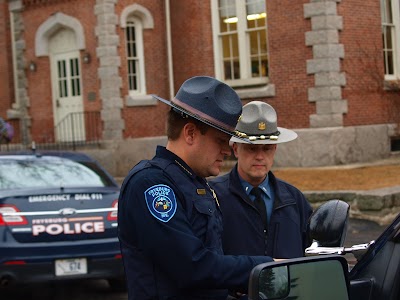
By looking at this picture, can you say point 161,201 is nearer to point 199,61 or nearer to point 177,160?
point 177,160

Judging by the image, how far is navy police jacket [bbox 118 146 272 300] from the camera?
8.87 feet

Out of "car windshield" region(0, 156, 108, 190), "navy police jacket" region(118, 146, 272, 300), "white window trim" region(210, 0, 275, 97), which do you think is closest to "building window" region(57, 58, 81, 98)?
"white window trim" region(210, 0, 275, 97)

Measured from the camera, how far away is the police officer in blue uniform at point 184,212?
2.71 meters

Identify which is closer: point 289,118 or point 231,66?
point 289,118

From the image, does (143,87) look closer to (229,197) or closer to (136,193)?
(229,197)

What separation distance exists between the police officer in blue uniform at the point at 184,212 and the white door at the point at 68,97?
18475mm

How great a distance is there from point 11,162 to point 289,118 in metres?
10.5

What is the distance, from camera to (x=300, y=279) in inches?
97.7

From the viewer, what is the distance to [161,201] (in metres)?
2.74

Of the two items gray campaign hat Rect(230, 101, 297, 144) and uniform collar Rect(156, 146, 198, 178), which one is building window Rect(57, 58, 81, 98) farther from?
uniform collar Rect(156, 146, 198, 178)

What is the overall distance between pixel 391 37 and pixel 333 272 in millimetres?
17766

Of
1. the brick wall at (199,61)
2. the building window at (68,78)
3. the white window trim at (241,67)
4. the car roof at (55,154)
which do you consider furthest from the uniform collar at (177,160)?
the building window at (68,78)

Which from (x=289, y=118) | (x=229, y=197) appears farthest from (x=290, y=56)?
(x=229, y=197)

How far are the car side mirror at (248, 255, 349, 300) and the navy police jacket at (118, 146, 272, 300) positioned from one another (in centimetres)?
29
